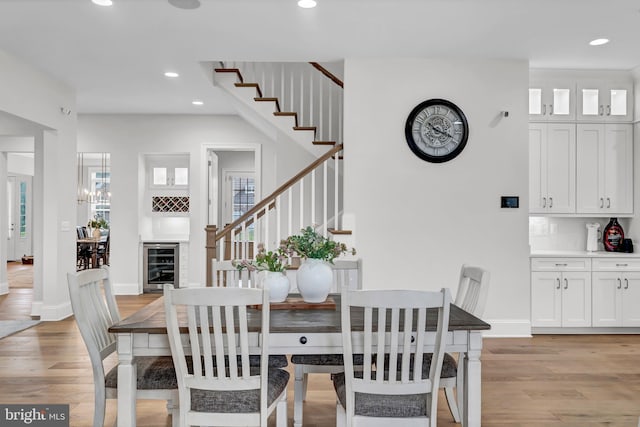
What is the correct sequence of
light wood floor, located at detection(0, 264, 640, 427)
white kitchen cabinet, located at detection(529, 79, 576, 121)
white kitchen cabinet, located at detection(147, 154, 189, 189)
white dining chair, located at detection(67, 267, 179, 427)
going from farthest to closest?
white kitchen cabinet, located at detection(147, 154, 189, 189)
white kitchen cabinet, located at detection(529, 79, 576, 121)
light wood floor, located at detection(0, 264, 640, 427)
white dining chair, located at detection(67, 267, 179, 427)

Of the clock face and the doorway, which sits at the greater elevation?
the clock face

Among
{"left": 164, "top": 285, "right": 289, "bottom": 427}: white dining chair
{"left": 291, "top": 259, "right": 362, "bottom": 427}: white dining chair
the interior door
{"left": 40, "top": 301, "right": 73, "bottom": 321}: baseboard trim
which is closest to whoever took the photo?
{"left": 164, "top": 285, "right": 289, "bottom": 427}: white dining chair

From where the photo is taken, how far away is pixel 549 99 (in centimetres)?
495

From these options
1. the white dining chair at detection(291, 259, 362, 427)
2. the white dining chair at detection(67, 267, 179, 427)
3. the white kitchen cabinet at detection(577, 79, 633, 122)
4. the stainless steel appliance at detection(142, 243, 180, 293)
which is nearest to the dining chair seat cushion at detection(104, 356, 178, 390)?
the white dining chair at detection(67, 267, 179, 427)

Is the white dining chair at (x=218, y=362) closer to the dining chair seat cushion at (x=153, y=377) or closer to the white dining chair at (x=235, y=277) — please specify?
the dining chair seat cushion at (x=153, y=377)

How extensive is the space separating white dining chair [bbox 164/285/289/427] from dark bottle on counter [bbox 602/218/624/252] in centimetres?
452

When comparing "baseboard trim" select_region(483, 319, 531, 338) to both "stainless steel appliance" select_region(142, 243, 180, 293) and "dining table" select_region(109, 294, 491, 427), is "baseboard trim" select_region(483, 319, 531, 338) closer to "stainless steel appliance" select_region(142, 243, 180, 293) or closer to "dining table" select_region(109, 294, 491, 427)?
"dining table" select_region(109, 294, 491, 427)

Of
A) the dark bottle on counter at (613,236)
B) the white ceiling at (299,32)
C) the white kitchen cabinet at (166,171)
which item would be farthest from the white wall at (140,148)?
the dark bottle on counter at (613,236)

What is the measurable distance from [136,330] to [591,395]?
116 inches

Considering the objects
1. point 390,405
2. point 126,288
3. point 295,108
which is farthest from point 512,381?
point 126,288

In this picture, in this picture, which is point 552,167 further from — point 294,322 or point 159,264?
point 159,264

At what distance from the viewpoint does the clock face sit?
4641 millimetres

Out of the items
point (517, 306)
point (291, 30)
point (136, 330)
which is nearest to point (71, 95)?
point (291, 30)

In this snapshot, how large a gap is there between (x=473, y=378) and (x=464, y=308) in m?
0.59
